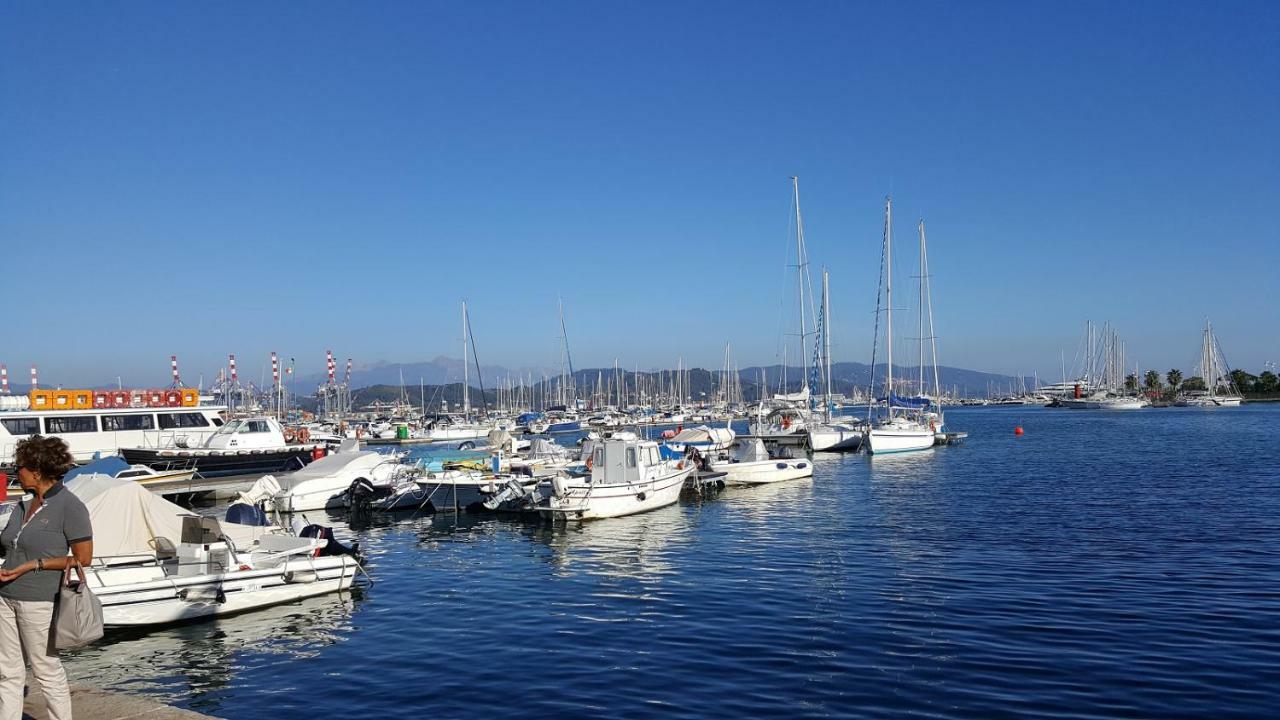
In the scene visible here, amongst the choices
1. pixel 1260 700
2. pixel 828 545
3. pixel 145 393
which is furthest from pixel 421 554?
pixel 145 393

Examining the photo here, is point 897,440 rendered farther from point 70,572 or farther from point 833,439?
point 70,572

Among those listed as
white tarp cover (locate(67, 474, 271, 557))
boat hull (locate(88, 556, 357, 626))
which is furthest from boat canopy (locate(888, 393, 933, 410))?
white tarp cover (locate(67, 474, 271, 557))

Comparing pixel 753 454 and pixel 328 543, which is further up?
pixel 328 543

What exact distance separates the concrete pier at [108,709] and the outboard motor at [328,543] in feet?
36.3

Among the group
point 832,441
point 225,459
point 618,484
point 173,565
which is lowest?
point 832,441

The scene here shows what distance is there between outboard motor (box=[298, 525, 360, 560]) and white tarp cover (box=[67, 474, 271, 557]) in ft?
10.5

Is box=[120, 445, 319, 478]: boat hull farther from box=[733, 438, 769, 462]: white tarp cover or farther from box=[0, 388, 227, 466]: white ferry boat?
box=[733, 438, 769, 462]: white tarp cover

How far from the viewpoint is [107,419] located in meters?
49.8

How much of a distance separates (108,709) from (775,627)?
11031 mm

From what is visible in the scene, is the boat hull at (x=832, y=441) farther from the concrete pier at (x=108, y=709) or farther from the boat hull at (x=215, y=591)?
the concrete pier at (x=108, y=709)

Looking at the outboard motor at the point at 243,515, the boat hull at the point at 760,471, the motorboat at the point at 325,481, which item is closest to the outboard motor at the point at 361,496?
the motorboat at the point at 325,481

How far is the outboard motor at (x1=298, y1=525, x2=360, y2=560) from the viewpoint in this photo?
2125 centimetres

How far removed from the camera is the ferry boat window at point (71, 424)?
48188 millimetres

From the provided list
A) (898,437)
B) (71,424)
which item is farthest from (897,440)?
(71,424)
